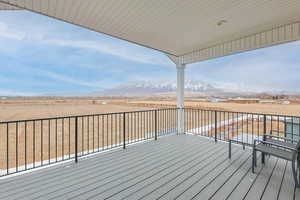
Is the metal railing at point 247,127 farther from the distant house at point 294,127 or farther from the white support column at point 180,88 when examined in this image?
the white support column at point 180,88

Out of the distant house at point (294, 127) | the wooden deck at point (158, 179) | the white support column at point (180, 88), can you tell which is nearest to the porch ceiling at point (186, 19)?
the white support column at point (180, 88)

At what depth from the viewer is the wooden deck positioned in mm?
1870

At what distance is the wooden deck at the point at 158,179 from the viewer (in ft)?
6.14

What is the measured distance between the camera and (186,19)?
2717mm

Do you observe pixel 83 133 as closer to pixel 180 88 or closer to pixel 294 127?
pixel 180 88

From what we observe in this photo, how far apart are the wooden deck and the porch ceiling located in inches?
105

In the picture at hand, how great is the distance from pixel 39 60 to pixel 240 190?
51.1 meters

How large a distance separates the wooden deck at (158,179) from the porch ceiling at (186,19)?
266cm

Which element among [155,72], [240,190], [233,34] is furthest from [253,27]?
[155,72]

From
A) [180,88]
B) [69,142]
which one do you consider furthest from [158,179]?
[180,88]

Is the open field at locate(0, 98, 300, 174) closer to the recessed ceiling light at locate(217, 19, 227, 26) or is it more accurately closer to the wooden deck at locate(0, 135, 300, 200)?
the wooden deck at locate(0, 135, 300, 200)

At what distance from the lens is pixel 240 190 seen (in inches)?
76.9

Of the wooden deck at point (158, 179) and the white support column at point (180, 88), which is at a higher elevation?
the white support column at point (180, 88)

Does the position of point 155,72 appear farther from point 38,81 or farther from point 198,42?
point 198,42
